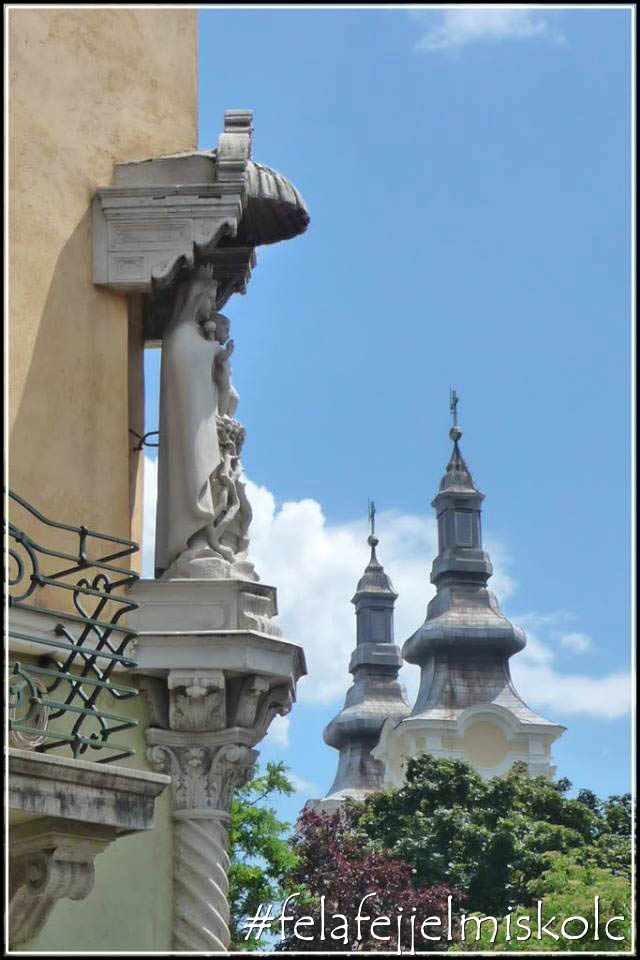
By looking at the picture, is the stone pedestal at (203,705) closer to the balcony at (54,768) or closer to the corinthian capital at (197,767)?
the corinthian capital at (197,767)

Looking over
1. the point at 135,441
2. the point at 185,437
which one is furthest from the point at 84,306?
the point at 135,441

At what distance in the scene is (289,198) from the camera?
14172 mm

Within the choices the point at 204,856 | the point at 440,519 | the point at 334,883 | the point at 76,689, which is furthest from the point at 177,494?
the point at 440,519

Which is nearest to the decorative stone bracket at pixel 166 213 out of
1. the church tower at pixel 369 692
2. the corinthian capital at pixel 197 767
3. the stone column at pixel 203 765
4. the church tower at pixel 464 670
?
the stone column at pixel 203 765

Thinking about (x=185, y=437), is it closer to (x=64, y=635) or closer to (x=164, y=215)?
(x=164, y=215)

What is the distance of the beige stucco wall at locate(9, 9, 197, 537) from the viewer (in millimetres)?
12688

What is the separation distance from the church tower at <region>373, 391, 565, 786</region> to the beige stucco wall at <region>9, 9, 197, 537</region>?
6162 cm

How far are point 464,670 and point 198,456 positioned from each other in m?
73.6

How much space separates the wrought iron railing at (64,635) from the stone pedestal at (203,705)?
10.5 inches

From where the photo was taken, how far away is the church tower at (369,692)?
9212 centimetres

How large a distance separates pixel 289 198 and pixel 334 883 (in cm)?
2710

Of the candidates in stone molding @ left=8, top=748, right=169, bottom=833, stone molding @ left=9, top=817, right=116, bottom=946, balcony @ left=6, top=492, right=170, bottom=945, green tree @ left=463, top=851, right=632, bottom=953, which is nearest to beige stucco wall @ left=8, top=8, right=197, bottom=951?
balcony @ left=6, top=492, right=170, bottom=945

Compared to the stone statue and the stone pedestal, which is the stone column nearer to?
the stone pedestal

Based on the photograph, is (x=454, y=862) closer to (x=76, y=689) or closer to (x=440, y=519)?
(x=76, y=689)
